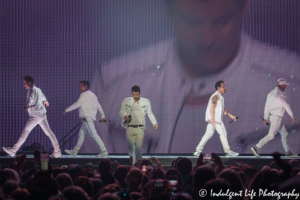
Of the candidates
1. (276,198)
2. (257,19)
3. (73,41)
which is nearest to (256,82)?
(257,19)

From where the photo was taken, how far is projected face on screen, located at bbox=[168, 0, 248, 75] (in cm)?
1024

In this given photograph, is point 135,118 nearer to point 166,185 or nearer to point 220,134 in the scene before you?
point 220,134

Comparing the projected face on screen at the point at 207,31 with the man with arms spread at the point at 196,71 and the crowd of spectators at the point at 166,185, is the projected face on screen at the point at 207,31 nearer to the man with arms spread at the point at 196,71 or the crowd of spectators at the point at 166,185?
the man with arms spread at the point at 196,71

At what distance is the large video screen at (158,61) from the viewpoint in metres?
10.2

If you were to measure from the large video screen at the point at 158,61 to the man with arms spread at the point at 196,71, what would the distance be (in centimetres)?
2

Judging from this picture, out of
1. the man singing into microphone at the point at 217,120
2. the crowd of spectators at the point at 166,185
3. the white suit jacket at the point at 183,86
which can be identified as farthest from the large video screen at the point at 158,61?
the crowd of spectators at the point at 166,185

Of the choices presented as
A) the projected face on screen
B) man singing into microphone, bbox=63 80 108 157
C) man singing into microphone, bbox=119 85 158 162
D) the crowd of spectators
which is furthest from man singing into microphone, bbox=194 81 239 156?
the crowd of spectators

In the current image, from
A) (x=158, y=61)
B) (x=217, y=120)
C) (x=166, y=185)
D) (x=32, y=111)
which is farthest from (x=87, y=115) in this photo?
(x=166, y=185)

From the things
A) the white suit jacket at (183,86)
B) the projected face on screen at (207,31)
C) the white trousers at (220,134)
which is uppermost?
the projected face on screen at (207,31)

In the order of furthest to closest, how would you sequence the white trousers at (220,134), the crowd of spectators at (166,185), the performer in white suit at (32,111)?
the white trousers at (220,134) → the performer in white suit at (32,111) → the crowd of spectators at (166,185)

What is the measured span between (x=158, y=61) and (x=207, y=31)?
143 cm

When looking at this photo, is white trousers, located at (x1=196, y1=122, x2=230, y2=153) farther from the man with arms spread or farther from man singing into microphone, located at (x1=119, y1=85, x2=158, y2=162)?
man singing into microphone, located at (x1=119, y1=85, x2=158, y2=162)

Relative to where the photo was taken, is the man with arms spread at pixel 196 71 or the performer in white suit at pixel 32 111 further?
the man with arms spread at pixel 196 71

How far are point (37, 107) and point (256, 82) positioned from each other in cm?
525
